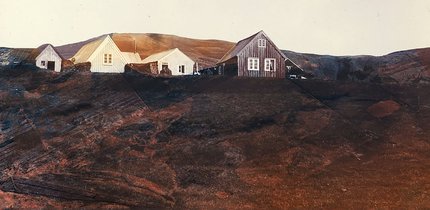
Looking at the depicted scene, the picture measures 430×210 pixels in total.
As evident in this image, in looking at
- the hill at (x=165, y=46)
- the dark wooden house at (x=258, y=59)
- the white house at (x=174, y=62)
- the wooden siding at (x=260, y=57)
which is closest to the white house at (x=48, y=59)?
the white house at (x=174, y=62)

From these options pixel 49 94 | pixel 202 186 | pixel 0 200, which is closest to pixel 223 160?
pixel 202 186

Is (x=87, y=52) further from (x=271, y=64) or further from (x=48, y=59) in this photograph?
(x=271, y=64)

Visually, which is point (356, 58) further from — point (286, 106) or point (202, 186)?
point (202, 186)

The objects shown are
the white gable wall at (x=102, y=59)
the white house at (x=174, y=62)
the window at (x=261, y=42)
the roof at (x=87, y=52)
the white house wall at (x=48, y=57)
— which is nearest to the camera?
the window at (x=261, y=42)

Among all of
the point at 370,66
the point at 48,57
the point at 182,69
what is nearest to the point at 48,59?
the point at 48,57

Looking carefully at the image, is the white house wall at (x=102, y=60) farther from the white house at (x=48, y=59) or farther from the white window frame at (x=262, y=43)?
the white window frame at (x=262, y=43)

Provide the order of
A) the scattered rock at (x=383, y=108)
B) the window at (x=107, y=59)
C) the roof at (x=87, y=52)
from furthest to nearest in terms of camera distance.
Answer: the window at (x=107, y=59)
the roof at (x=87, y=52)
the scattered rock at (x=383, y=108)

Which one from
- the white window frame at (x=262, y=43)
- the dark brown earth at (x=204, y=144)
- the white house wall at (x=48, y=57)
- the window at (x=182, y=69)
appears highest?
the white window frame at (x=262, y=43)
